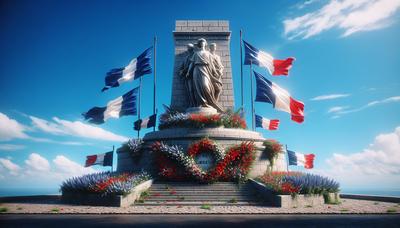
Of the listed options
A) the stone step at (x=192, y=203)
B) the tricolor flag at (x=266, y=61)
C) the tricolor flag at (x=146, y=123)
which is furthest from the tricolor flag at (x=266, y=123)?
the stone step at (x=192, y=203)

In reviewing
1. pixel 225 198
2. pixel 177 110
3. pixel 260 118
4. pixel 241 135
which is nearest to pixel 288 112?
pixel 260 118

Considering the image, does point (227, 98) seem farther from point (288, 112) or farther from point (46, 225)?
point (46, 225)

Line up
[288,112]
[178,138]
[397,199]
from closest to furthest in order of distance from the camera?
[397,199]
[178,138]
[288,112]

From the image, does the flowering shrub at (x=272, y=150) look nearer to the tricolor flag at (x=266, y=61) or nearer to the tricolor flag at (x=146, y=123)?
the tricolor flag at (x=266, y=61)

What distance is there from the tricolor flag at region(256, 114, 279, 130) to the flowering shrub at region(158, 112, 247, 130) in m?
2.51

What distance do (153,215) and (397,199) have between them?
12.6m

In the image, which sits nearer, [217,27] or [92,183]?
[92,183]

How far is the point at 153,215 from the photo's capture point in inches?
435

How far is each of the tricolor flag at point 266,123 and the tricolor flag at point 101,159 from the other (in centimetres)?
1026

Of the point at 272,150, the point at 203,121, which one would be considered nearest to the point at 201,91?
the point at 203,121

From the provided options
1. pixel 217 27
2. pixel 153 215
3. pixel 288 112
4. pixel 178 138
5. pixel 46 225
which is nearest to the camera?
pixel 46 225

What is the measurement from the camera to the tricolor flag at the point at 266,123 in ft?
77.5

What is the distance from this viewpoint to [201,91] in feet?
73.6

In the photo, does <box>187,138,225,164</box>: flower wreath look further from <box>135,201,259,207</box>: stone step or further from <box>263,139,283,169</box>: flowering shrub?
<box>135,201,259,207</box>: stone step
